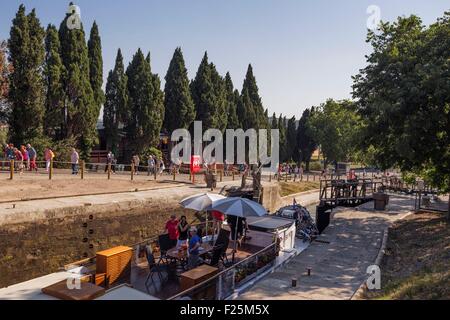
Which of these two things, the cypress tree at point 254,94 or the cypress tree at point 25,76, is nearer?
the cypress tree at point 25,76

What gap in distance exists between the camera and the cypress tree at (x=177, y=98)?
38969 mm

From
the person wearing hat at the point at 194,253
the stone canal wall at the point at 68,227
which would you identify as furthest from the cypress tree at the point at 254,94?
the person wearing hat at the point at 194,253

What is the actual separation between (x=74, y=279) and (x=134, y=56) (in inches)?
1269


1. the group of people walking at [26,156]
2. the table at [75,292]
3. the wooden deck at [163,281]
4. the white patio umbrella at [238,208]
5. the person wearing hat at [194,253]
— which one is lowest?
the wooden deck at [163,281]

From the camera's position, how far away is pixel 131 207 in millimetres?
18312

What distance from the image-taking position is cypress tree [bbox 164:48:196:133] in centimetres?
3897

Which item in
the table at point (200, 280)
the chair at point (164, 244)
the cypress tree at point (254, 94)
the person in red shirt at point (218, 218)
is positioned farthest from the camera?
the cypress tree at point (254, 94)

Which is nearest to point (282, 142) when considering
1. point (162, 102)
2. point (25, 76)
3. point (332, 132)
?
point (332, 132)

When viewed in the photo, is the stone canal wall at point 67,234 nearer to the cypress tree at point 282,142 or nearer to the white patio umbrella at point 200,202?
the white patio umbrella at point 200,202

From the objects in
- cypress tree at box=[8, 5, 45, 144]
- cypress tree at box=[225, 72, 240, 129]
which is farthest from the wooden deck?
cypress tree at box=[225, 72, 240, 129]

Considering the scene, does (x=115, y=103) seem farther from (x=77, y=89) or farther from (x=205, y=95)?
(x=205, y=95)

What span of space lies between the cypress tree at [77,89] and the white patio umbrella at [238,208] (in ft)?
71.2

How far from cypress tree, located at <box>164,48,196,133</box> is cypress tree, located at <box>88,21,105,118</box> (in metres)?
7.72
